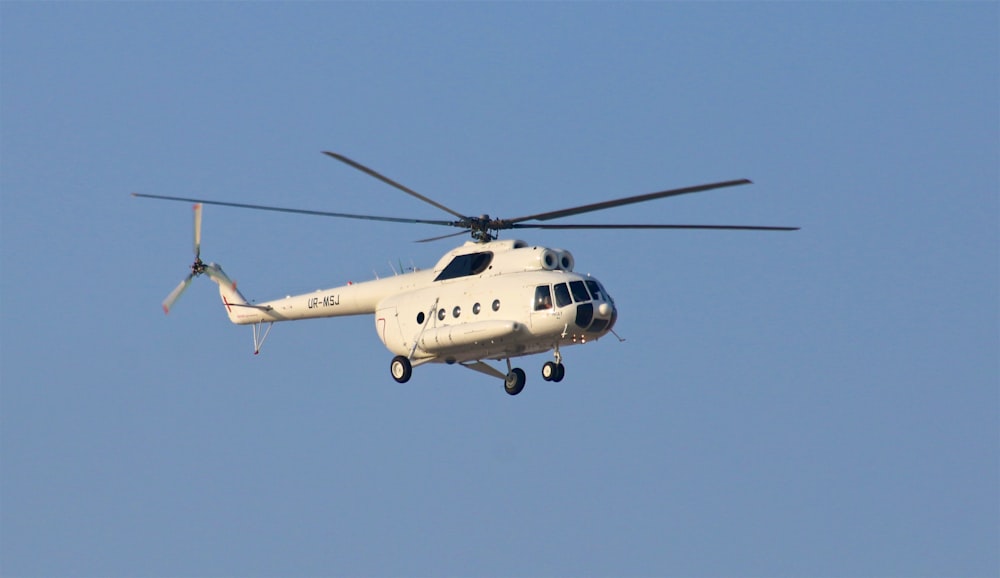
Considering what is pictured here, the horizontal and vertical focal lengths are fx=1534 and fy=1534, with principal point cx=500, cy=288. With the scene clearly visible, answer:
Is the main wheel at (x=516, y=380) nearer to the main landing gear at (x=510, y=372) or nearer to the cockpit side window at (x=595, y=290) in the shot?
the main landing gear at (x=510, y=372)

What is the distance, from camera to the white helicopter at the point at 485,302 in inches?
1603

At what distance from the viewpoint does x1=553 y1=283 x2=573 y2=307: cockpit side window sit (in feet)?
133

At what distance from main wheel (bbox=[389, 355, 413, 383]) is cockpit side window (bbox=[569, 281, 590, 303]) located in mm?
6481

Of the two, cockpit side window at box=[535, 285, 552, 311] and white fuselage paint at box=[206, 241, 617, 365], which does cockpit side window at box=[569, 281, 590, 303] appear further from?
cockpit side window at box=[535, 285, 552, 311]

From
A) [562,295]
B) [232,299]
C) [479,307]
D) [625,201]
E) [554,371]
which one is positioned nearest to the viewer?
[625,201]

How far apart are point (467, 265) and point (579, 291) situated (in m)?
4.25

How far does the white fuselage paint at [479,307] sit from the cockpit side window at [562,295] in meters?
0.04

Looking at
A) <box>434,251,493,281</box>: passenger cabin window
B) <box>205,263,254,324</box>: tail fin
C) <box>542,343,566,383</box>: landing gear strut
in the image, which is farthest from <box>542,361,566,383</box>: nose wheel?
<box>205,263,254,324</box>: tail fin

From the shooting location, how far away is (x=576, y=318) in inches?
1594

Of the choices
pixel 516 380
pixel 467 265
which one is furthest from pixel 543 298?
pixel 516 380

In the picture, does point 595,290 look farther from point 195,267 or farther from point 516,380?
point 195,267

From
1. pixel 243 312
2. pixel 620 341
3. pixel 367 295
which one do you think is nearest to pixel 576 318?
pixel 620 341

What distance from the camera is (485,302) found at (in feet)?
139

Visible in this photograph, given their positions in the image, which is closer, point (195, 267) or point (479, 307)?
point (479, 307)
